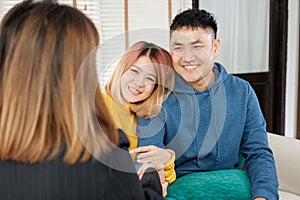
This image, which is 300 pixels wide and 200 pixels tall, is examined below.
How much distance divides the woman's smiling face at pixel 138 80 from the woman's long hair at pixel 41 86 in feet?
1.79

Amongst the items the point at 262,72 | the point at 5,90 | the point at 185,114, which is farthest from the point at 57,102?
the point at 262,72

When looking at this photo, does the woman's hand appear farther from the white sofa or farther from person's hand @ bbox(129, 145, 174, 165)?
the white sofa

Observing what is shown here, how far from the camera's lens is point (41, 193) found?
0.92 metres

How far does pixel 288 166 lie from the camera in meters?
2.07

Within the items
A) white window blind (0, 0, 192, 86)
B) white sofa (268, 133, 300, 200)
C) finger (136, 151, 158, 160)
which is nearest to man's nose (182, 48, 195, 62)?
finger (136, 151, 158, 160)

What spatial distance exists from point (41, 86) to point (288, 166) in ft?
4.83

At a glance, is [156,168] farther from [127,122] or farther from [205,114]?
[205,114]

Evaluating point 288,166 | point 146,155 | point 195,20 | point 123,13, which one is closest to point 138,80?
point 146,155

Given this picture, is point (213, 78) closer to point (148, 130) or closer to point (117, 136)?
point (148, 130)

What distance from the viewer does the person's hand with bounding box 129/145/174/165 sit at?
1.39 m

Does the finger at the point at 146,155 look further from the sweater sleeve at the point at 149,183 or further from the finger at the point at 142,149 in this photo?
the sweater sleeve at the point at 149,183

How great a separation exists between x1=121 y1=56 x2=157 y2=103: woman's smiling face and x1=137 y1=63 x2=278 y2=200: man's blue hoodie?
137 mm

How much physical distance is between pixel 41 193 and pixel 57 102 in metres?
0.18

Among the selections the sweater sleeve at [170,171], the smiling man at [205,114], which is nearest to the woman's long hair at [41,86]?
the sweater sleeve at [170,171]
